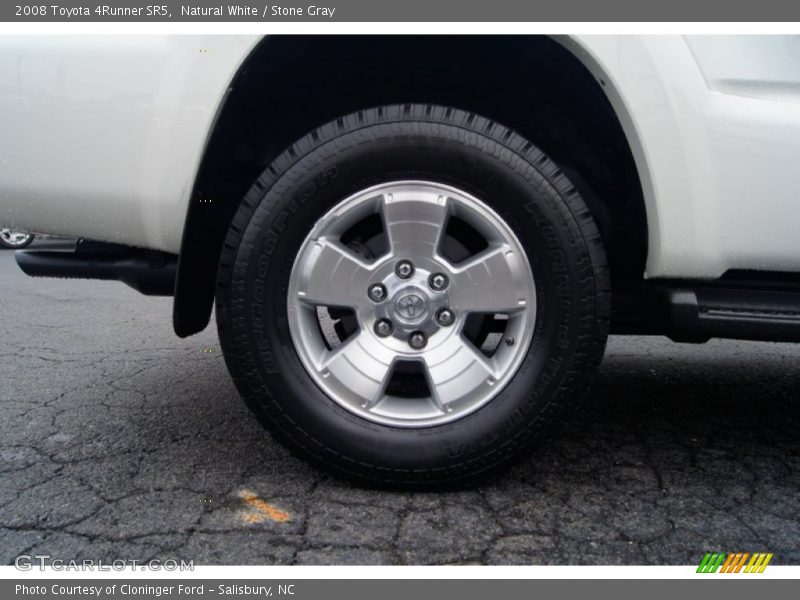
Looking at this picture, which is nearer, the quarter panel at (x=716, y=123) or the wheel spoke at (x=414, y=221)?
the quarter panel at (x=716, y=123)

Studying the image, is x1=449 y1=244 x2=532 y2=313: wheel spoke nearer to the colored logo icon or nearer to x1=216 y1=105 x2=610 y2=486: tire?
x1=216 y1=105 x2=610 y2=486: tire

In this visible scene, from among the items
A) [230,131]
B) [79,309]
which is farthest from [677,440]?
[79,309]

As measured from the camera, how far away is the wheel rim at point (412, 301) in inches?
62.5

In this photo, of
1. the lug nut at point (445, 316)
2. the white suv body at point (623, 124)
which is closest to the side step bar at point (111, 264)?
the white suv body at point (623, 124)

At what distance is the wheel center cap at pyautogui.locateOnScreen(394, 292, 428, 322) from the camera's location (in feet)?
5.32

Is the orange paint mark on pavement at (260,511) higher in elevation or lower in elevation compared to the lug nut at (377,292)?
lower

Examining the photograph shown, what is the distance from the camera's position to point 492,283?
160 centimetres

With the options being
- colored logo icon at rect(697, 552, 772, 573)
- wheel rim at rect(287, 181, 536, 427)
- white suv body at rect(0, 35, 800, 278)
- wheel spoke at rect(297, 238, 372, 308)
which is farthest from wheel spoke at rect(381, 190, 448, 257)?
colored logo icon at rect(697, 552, 772, 573)

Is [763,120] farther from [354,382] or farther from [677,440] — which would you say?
[354,382]

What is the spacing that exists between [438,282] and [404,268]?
0.31 feet

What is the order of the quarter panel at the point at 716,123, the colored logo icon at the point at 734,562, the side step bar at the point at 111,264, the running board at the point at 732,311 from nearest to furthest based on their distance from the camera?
the colored logo icon at the point at 734,562 → the quarter panel at the point at 716,123 → the running board at the point at 732,311 → the side step bar at the point at 111,264

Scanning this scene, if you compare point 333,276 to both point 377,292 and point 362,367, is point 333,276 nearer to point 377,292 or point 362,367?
point 377,292

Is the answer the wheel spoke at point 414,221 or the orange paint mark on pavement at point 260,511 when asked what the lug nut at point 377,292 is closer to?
the wheel spoke at point 414,221

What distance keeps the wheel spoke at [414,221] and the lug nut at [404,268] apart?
0.02m
